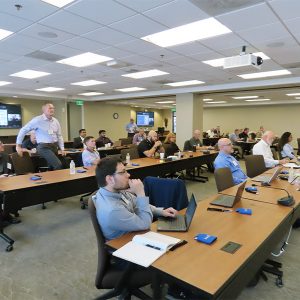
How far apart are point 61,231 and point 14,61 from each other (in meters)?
4.16

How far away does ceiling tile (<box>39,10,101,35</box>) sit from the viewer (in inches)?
126

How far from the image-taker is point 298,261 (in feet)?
8.80

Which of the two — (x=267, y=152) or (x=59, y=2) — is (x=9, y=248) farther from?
(x=267, y=152)

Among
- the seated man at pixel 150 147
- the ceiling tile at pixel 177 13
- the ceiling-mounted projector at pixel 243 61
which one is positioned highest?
the ceiling tile at pixel 177 13

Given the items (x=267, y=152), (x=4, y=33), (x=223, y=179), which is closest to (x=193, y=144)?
(x=267, y=152)

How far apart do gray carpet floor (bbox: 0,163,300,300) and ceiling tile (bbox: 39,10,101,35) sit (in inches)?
109

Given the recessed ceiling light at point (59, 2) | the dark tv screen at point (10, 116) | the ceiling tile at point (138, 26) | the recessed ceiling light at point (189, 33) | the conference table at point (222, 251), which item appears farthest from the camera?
the dark tv screen at point (10, 116)

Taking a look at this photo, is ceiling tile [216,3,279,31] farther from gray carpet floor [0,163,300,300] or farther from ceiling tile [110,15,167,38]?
gray carpet floor [0,163,300,300]

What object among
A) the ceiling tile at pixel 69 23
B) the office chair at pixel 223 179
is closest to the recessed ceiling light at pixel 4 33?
the ceiling tile at pixel 69 23

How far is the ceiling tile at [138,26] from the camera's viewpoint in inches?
131

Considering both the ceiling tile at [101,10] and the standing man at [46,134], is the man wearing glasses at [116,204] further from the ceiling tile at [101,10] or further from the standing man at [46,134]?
the standing man at [46,134]

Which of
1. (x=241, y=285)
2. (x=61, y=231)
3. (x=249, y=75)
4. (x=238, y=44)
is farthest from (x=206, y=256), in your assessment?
(x=249, y=75)

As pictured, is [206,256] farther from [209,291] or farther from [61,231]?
[61,231]

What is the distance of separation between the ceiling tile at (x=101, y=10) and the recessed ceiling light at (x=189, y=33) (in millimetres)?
816
